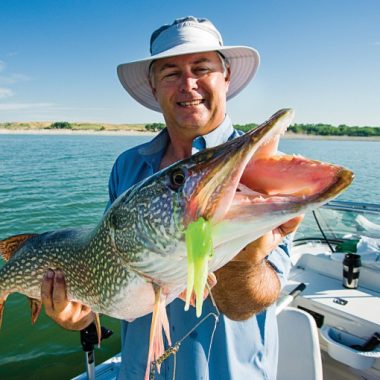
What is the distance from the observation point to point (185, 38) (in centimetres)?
187

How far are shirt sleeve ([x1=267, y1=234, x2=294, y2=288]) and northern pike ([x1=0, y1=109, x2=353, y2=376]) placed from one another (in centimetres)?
53

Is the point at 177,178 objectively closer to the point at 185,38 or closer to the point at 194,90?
the point at 194,90

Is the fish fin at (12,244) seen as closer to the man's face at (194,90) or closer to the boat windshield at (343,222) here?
the man's face at (194,90)

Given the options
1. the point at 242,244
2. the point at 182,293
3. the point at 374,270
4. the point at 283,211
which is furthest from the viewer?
the point at 374,270

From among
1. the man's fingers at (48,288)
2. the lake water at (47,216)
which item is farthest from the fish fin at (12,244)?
the lake water at (47,216)

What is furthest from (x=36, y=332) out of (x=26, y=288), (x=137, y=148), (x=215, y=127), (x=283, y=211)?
(x=283, y=211)

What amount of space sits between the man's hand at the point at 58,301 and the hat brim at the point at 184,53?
1.23 metres

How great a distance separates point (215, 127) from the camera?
202 cm

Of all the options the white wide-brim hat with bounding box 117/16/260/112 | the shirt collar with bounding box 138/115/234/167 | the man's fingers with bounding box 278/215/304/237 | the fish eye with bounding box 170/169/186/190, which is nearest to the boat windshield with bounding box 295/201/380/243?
the white wide-brim hat with bounding box 117/16/260/112

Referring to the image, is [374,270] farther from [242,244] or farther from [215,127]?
[242,244]

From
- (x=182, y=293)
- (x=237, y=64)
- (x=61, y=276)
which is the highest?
(x=237, y=64)

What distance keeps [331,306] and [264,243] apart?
2327mm

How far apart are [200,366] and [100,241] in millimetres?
755

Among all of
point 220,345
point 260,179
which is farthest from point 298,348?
point 260,179
